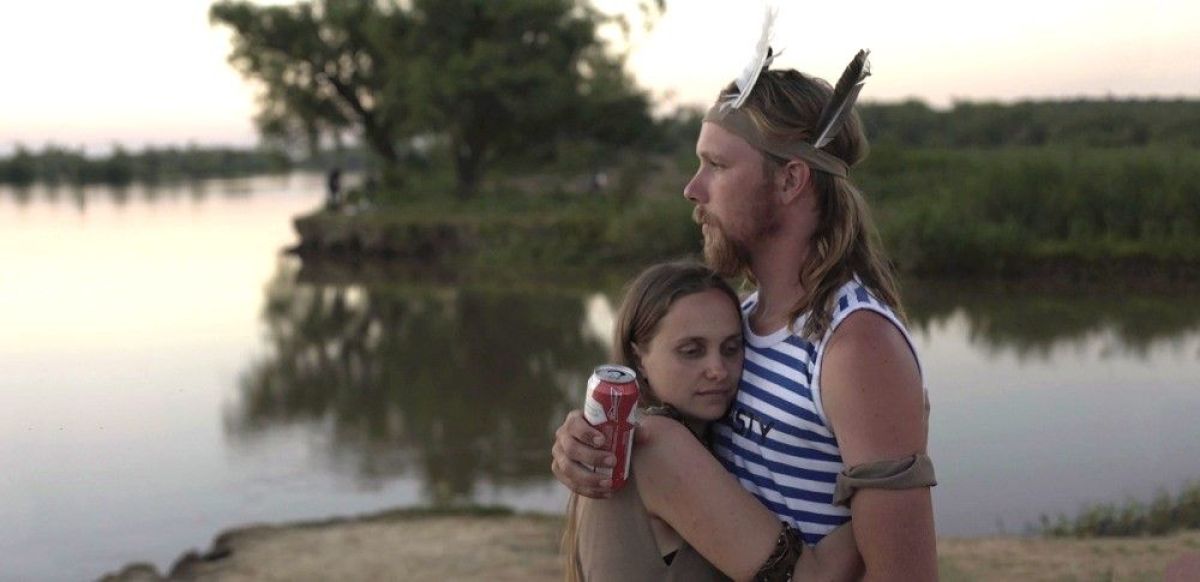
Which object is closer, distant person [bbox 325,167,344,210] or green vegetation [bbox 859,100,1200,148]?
green vegetation [bbox 859,100,1200,148]

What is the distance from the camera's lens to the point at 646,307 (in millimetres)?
1958

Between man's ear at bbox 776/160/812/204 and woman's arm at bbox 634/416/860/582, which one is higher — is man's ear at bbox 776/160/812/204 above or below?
above

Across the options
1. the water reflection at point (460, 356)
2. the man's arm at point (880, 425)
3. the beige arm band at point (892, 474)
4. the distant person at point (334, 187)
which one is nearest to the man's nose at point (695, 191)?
the man's arm at point (880, 425)

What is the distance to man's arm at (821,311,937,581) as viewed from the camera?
1642 millimetres

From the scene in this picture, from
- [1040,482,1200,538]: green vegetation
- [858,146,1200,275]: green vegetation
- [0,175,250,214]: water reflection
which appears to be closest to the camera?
[1040,482,1200,538]: green vegetation

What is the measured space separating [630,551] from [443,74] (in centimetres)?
2429

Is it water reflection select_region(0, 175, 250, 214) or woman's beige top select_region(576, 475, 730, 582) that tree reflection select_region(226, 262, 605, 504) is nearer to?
woman's beige top select_region(576, 475, 730, 582)

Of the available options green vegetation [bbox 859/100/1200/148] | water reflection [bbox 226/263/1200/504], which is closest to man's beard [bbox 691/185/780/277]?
water reflection [bbox 226/263/1200/504]

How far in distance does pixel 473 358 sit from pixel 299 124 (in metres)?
18.8

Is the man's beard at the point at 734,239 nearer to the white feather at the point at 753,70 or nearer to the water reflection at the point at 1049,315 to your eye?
the white feather at the point at 753,70

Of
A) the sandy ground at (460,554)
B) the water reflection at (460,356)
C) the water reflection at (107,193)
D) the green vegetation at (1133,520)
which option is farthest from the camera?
the water reflection at (107,193)

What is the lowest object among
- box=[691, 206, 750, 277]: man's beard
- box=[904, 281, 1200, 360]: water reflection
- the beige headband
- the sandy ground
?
the sandy ground

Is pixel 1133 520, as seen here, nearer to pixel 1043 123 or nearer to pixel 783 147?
pixel 783 147

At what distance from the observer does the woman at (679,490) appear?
5.72ft
